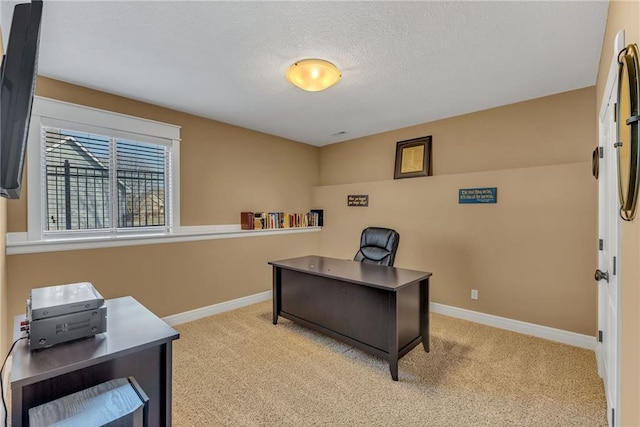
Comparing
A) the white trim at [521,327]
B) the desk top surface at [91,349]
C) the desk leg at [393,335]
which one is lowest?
the white trim at [521,327]

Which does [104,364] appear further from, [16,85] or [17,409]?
[16,85]

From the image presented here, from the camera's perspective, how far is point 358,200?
15.5 ft

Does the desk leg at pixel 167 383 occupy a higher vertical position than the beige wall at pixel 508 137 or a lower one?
lower

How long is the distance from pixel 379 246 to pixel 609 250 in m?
1.91

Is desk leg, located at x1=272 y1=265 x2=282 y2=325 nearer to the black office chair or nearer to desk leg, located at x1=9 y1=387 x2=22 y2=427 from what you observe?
the black office chair

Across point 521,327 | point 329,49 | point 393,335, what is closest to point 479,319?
point 521,327

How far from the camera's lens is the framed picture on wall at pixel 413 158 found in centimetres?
405

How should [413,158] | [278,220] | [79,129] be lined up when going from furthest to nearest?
[278,220], [413,158], [79,129]

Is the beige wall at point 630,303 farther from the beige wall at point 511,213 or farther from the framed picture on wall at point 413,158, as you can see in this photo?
the framed picture on wall at point 413,158

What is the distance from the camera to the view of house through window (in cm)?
286

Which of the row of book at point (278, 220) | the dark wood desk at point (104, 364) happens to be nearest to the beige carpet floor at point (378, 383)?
the dark wood desk at point (104, 364)

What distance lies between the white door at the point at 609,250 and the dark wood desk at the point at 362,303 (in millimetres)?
1188

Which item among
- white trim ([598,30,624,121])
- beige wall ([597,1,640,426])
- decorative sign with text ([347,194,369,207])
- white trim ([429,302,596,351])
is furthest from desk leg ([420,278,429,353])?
decorative sign with text ([347,194,369,207])

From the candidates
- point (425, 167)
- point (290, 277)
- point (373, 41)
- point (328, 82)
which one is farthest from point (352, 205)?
point (373, 41)
